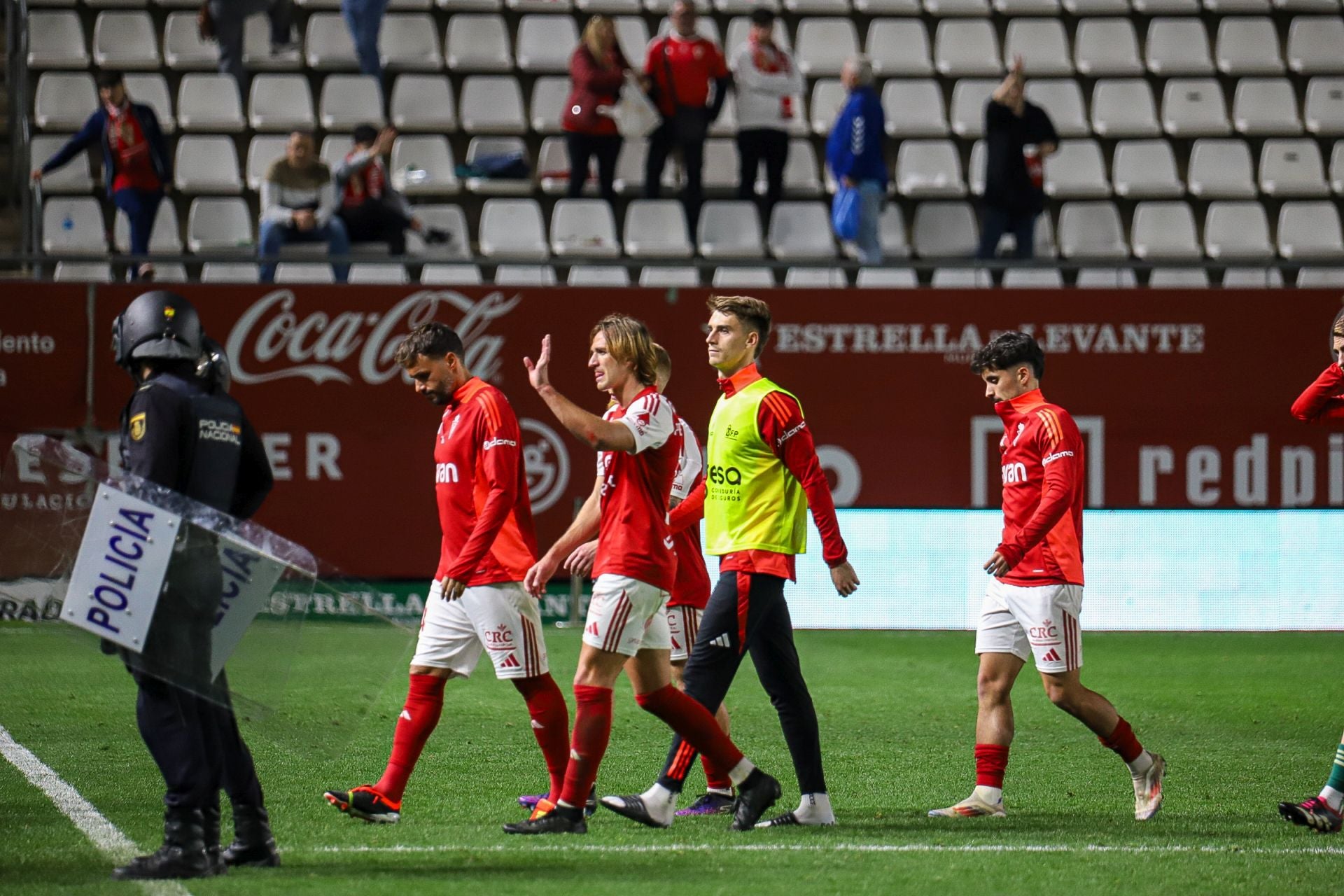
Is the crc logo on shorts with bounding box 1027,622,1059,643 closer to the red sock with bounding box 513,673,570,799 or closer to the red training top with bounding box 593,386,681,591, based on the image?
the red training top with bounding box 593,386,681,591

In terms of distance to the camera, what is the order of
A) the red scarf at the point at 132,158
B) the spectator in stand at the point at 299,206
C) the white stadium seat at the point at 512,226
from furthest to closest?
the white stadium seat at the point at 512,226, the red scarf at the point at 132,158, the spectator in stand at the point at 299,206

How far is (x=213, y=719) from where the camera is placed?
5281mm

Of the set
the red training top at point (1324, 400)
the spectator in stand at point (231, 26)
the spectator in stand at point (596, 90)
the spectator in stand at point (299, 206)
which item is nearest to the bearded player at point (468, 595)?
the red training top at point (1324, 400)


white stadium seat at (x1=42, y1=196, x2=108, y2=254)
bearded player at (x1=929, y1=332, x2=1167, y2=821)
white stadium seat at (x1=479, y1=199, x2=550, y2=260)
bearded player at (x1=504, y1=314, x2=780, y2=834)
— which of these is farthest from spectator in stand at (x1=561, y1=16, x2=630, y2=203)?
bearded player at (x1=504, y1=314, x2=780, y2=834)

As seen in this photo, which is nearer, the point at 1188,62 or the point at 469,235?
the point at 469,235

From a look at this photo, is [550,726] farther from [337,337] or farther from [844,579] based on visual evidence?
[337,337]

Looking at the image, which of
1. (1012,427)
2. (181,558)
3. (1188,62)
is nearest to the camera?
(181,558)

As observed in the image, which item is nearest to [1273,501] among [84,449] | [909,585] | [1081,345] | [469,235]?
[1081,345]

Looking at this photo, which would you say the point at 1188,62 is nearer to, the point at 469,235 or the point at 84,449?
the point at 469,235

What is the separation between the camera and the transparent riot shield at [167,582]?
200 inches

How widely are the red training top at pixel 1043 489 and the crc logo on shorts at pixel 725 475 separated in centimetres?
102

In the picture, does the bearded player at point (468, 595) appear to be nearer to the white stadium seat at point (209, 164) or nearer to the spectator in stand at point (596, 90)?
the spectator in stand at point (596, 90)

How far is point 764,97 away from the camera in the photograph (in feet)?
48.9

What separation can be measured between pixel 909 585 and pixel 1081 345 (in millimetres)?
2555
